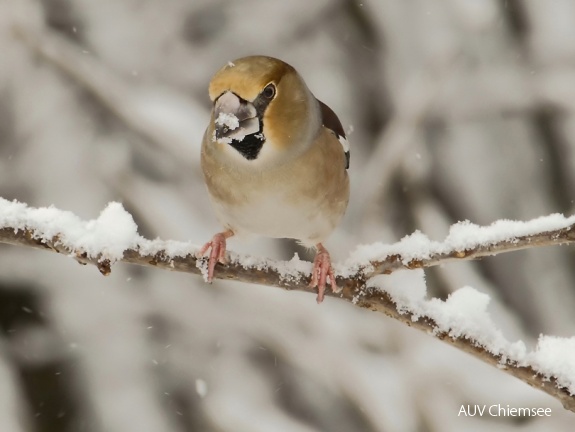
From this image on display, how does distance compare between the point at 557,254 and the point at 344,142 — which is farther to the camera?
the point at 557,254

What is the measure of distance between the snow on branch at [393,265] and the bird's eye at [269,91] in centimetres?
43

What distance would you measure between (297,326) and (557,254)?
159cm

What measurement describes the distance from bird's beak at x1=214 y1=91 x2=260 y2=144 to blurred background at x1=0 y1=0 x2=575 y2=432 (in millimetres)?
2147

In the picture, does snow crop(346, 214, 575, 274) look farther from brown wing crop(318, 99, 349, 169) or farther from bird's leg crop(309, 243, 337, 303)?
brown wing crop(318, 99, 349, 169)

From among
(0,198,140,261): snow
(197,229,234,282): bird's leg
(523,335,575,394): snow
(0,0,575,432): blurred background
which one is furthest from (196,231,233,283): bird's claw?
(0,0,575,432): blurred background

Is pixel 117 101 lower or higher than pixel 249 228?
higher

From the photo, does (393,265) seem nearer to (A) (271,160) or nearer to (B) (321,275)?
(B) (321,275)

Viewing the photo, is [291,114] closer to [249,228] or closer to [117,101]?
[249,228]

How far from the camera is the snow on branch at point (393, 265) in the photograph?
1.88 metres

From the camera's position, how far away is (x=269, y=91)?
2.13 m

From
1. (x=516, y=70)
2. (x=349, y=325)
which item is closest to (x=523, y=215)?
(x=516, y=70)

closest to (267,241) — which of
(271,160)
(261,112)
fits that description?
(271,160)

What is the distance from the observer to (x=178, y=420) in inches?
178

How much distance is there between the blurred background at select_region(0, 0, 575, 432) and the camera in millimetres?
4375
